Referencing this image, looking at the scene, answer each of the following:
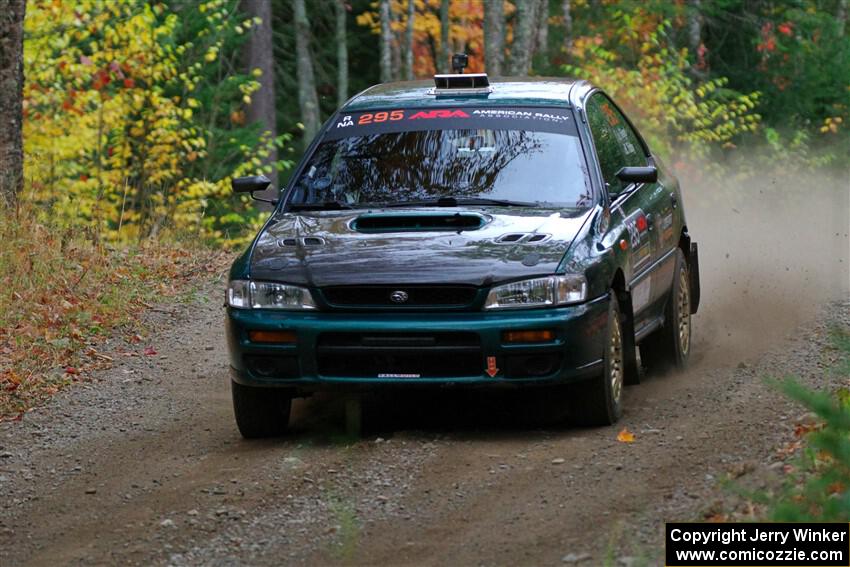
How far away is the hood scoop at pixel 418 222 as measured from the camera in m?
7.77

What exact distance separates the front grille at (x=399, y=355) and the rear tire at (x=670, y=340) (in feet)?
8.53

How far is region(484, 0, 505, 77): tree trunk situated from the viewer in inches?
901

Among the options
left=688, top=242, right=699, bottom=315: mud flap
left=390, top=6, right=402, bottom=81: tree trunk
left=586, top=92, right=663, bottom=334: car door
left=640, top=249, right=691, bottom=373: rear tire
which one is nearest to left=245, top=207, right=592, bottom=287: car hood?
left=586, top=92, right=663, bottom=334: car door

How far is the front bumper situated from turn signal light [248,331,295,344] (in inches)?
0.9

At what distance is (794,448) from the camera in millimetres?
6703

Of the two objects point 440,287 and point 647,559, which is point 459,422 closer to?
point 440,287

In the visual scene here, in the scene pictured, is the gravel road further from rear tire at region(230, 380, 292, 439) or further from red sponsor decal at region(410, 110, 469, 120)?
red sponsor decal at region(410, 110, 469, 120)

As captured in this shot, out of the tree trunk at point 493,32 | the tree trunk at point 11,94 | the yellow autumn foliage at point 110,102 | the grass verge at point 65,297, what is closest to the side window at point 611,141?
the grass verge at point 65,297

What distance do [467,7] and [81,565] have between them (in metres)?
35.2

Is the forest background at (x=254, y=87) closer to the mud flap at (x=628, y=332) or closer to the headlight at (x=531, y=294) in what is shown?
the mud flap at (x=628, y=332)

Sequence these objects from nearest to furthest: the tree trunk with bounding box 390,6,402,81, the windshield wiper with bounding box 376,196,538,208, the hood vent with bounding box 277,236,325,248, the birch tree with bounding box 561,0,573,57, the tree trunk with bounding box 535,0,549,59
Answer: the hood vent with bounding box 277,236,325,248 → the windshield wiper with bounding box 376,196,538,208 → the birch tree with bounding box 561,0,573,57 → the tree trunk with bounding box 535,0,549,59 → the tree trunk with bounding box 390,6,402,81

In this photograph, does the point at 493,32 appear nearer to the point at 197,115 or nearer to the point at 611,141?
the point at 197,115

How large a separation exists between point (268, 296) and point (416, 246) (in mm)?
803

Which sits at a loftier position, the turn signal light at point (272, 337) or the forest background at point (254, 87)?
the turn signal light at point (272, 337)
